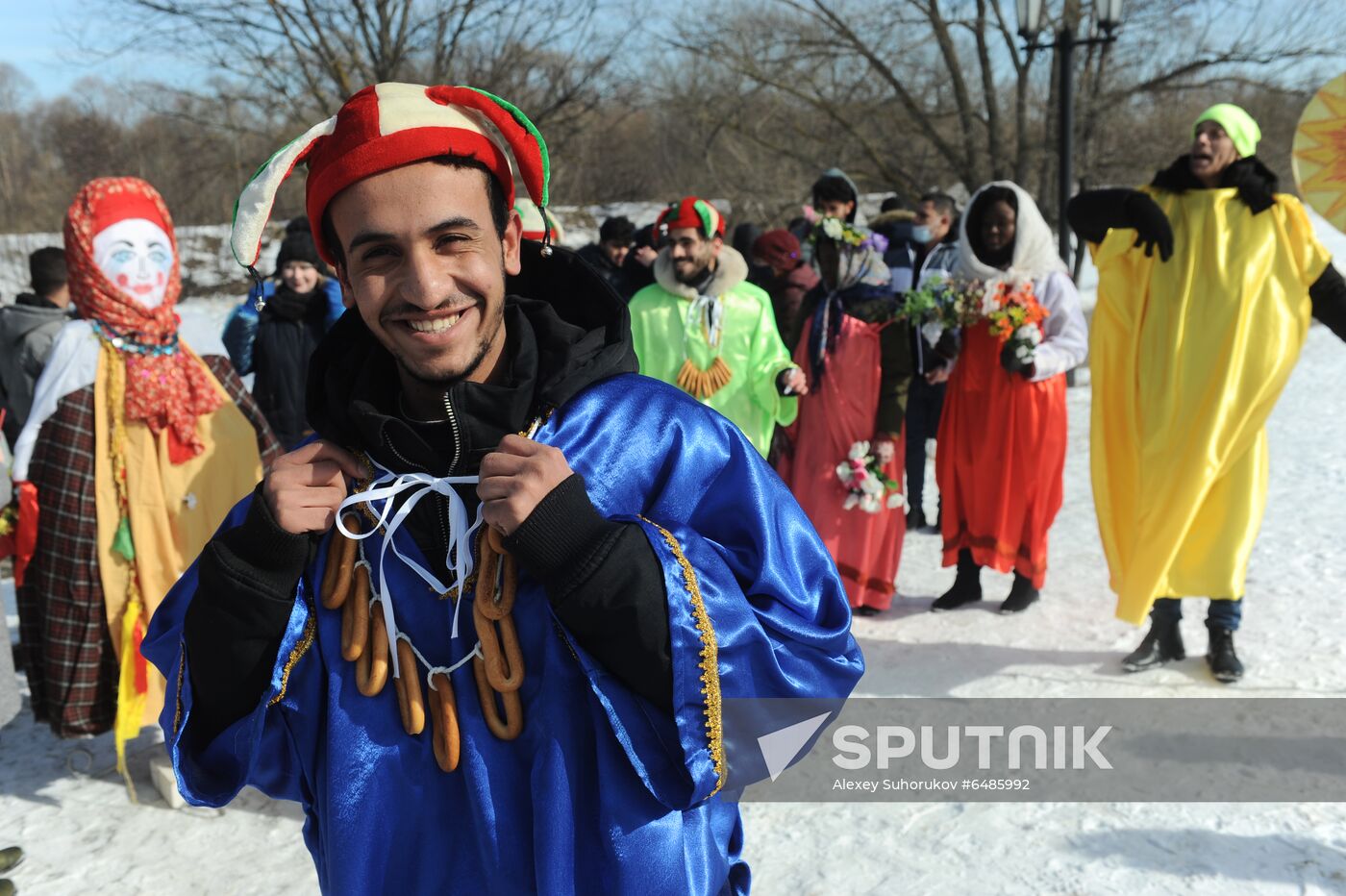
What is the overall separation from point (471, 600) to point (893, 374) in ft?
13.2

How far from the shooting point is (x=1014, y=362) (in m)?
4.95

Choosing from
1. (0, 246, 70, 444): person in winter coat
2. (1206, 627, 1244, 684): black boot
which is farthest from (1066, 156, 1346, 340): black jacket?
(0, 246, 70, 444): person in winter coat

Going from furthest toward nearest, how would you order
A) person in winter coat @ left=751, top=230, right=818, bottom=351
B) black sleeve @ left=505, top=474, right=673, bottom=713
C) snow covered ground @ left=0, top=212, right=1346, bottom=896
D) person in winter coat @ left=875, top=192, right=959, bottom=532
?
person in winter coat @ left=751, top=230, right=818, bottom=351
person in winter coat @ left=875, top=192, right=959, bottom=532
snow covered ground @ left=0, top=212, right=1346, bottom=896
black sleeve @ left=505, top=474, right=673, bottom=713

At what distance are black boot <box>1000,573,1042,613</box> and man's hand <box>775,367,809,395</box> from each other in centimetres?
147

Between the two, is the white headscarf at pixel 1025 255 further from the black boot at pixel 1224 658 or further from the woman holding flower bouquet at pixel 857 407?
the black boot at pixel 1224 658

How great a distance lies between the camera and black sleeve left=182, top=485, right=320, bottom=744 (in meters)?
1.40

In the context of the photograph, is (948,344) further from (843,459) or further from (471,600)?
Result: (471,600)

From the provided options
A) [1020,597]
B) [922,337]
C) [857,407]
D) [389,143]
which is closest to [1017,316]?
[922,337]

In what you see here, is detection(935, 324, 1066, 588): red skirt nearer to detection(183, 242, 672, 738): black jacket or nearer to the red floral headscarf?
the red floral headscarf

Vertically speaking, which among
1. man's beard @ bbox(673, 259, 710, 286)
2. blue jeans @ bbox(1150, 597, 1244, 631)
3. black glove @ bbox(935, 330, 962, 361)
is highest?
man's beard @ bbox(673, 259, 710, 286)

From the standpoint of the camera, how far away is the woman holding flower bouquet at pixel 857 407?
5238 millimetres

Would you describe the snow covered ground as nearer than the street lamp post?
Yes

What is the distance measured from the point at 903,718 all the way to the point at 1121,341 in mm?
1881

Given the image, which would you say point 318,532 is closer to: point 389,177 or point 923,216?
point 389,177
